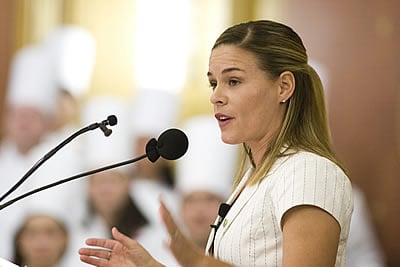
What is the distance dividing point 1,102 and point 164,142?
6.41 feet

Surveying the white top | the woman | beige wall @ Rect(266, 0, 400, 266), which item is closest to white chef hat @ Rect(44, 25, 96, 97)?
beige wall @ Rect(266, 0, 400, 266)

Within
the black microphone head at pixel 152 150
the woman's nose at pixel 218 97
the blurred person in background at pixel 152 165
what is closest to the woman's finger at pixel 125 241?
the black microphone head at pixel 152 150

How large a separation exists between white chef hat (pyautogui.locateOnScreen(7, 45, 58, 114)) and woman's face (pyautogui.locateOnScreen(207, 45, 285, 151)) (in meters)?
1.81

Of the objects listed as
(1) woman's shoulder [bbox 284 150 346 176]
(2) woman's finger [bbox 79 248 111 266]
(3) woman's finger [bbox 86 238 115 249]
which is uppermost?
(1) woman's shoulder [bbox 284 150 346 176]

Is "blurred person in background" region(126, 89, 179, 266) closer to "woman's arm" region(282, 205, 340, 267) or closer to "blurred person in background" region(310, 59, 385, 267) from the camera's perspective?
"blurred person in background" region(310, 59, 385, 267)

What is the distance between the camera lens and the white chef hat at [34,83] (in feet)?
9.57

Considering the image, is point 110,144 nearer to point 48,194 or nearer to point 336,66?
point 48,194

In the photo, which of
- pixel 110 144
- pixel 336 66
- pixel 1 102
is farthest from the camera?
pixel 1 102

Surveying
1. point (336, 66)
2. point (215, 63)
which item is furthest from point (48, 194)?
point (215, 63)

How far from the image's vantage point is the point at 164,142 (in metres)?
1.16

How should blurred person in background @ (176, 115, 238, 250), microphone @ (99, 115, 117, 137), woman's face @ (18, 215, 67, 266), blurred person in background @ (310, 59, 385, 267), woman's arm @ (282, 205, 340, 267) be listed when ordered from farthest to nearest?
1. woman's face @ (18, 215, 67, 266)
2. blurred person in background @ (176, 115, 238, 250)
3. blurred person in background @ (310, 59, 385, 267)
4. microphone @ (99, 115, 117, 137)
5. woman's arm @ (282, 205, 340, 267)

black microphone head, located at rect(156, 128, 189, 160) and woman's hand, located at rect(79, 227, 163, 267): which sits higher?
black microphone head, located at rect(156, 128, 189, 160)

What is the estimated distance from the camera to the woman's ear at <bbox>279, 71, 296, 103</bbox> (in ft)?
3.88

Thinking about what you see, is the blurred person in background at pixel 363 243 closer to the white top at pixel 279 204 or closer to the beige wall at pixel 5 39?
the beige wall at pixel 5 39
